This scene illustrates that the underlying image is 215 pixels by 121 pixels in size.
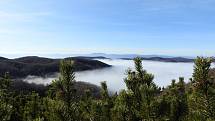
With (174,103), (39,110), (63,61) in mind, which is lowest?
(39,110)

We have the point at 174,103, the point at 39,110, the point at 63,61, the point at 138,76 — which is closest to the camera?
the point at 63,61

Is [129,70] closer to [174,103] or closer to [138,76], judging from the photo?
[138,76]

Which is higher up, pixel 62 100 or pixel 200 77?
pixel 200 77

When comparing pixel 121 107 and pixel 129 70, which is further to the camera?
pixel 129 70

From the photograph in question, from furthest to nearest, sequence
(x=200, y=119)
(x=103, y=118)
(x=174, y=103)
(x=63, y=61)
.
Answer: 1. (x=174, y=103)
2. (x=103, y=118)
3. (x=63, y=61)
4. (x=200, y=119)

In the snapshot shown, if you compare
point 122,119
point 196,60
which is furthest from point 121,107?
point 196,60

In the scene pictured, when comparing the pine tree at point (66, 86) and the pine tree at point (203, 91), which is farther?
the pine tree at point (66, 86)

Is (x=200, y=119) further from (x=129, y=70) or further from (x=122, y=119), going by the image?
(x=129, y=70)

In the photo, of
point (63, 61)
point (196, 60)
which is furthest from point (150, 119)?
point (63, 61)

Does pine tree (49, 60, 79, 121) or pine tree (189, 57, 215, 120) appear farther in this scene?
pine tree (49, 60, 79, 121)

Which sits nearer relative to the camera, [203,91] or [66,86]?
[203,91]
